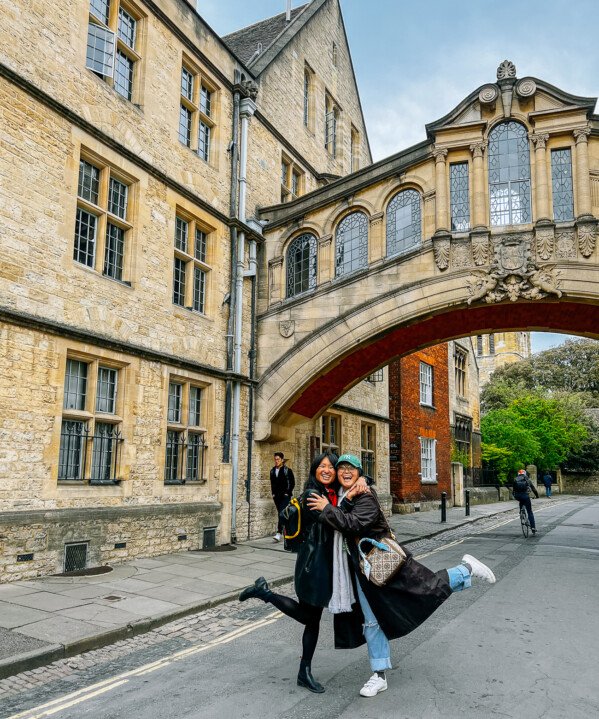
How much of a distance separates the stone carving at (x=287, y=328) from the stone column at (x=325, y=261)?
1160 millimetres

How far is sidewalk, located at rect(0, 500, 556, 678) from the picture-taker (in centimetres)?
583

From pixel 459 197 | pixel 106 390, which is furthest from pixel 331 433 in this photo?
pixel 106 390

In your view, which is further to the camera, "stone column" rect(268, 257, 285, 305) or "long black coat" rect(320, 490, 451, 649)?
"stone column" rect(268, 257, 285, 305)

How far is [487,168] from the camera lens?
46.1 feet

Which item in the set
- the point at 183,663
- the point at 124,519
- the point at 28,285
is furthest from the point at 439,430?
the point at 183,663

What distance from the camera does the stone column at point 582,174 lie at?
13.3 metres

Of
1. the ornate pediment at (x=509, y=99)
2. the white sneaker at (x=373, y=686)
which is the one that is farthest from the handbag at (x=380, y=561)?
the ornate pediment at (x=509, y=99)

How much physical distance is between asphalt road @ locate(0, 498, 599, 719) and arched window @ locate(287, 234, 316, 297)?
29.2 feet

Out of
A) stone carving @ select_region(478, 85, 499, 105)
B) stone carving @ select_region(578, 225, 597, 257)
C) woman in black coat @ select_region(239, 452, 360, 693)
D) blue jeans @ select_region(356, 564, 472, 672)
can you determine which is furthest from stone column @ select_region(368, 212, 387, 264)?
blue jeans @ select_region(356, 564, 472, 672)

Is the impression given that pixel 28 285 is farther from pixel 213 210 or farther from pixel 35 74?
pixel 213 210

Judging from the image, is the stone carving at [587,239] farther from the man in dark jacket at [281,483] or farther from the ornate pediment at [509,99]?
the man in dark jacket at [281,483]

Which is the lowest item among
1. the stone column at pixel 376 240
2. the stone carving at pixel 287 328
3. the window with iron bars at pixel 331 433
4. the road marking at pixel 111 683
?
the road marking at pixel 111 683

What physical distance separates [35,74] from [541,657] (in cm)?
999

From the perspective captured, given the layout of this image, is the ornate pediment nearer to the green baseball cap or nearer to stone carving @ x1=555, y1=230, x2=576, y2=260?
stone carving @ x1=555, y1=230, x2=576, y2=260
